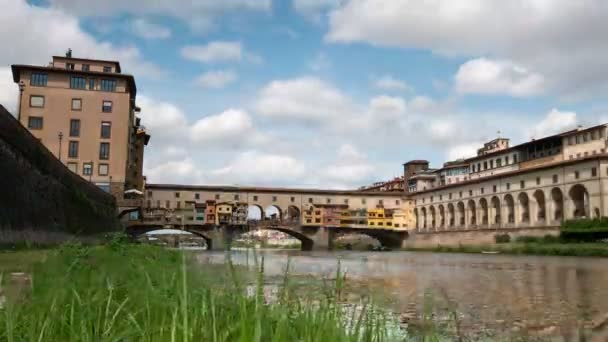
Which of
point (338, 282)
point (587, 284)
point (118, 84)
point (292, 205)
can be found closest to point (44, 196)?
point (587, 284)

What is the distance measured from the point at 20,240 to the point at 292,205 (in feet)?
228

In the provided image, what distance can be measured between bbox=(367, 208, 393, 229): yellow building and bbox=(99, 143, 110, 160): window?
4199 cm

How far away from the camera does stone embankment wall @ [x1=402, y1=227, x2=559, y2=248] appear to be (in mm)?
64012

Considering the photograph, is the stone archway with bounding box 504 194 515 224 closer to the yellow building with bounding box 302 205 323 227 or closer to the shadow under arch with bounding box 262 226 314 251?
the yellow building with bounding box 302 205 323 227

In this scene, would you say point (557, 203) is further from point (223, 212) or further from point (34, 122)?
point (34, 122)

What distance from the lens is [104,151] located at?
65.6 metres

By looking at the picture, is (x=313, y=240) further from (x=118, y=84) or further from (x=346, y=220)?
(x=118, y=84)

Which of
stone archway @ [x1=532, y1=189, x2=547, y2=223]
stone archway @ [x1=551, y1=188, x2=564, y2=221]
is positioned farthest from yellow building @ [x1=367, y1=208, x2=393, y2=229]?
stone archway @ [x1=551, y1=188, x2=564, y2=221]

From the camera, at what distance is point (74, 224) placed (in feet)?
107

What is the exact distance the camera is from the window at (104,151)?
215 ft

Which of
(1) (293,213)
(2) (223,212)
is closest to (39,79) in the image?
(2) (223,212)

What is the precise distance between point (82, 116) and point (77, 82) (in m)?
4.15

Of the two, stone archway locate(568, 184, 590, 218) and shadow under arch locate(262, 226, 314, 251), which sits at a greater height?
stone archway locate(568, 184, 590, 218)

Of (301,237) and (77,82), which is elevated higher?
(77,82)
